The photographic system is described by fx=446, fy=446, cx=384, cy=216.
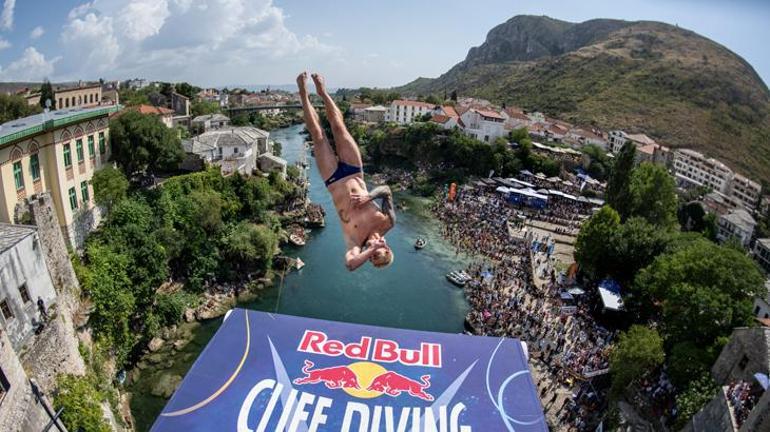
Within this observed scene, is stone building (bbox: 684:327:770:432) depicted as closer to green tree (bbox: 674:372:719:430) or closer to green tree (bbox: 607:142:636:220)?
green tree (bbox: 674:372:719:430)

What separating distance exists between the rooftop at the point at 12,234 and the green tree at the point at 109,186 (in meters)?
6.59

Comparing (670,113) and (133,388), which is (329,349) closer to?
(133,388)

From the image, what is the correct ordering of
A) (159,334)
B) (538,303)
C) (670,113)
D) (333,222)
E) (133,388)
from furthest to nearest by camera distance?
(670,113) < (333,222) < (538,303) < (159,334) < (133,388)

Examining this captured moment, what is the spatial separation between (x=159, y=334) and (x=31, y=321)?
251 inches

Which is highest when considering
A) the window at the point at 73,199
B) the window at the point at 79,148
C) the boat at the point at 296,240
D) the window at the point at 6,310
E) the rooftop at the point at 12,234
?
the window at the point at 79,148

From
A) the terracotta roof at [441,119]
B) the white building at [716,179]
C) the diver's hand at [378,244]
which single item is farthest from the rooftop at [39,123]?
the white building at [716,179]

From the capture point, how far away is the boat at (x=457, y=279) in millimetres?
22734

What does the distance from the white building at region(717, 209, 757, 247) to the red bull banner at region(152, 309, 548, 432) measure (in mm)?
29685

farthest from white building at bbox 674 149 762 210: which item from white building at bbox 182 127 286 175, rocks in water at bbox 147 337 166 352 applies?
rocks in water at bbox 147 337 166 352

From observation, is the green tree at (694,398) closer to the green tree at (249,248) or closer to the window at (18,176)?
the green tree at (249,248)

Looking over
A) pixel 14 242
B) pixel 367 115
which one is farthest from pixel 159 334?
pixel 367 115

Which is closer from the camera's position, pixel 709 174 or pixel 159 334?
pixel 159 334

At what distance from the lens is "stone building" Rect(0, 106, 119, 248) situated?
13219mm

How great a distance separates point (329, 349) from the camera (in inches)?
406
